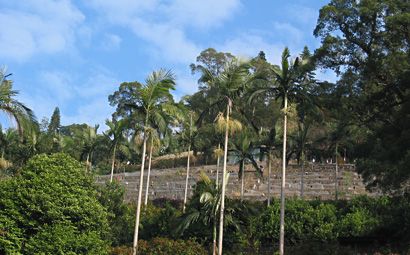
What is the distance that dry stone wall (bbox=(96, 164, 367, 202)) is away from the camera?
44125mm

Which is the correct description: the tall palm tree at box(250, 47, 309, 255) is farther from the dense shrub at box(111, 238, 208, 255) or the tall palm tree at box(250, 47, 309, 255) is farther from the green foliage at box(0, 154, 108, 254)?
the green foliage at box(0, 154, 108, 254)

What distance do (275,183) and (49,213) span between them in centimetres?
3237

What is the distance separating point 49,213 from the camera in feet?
56.6

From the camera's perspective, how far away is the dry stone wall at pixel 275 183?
4412cm

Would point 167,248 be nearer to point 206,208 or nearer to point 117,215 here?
point 206,208

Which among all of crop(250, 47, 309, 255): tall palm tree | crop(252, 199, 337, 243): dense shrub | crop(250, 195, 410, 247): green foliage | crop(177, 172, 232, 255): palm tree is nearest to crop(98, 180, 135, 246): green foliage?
crop(177, 172, 232, 255): palm tree

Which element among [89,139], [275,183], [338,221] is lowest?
[338,221]

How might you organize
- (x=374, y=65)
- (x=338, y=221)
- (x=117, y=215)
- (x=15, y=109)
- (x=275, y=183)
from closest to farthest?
(x=15, y=109), (x=374, y=65), (x=117, y=215), (x=338, y=221), (x=275, y=183)

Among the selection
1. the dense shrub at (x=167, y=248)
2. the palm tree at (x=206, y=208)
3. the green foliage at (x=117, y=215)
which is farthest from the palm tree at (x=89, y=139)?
the dense shrub at (x=167, y=248)

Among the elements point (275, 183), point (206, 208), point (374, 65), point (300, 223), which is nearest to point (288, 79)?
A: point (374, 65)

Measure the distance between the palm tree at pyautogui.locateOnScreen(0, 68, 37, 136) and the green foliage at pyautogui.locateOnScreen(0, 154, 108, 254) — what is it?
5757 mm

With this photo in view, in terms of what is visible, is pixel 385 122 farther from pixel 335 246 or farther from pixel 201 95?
pixel 201 95

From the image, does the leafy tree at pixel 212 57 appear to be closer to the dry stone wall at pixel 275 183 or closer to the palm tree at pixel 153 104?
the dry stone wall at pixel 275 183

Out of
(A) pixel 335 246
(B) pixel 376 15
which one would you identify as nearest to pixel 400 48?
(B) pixel 376 15
